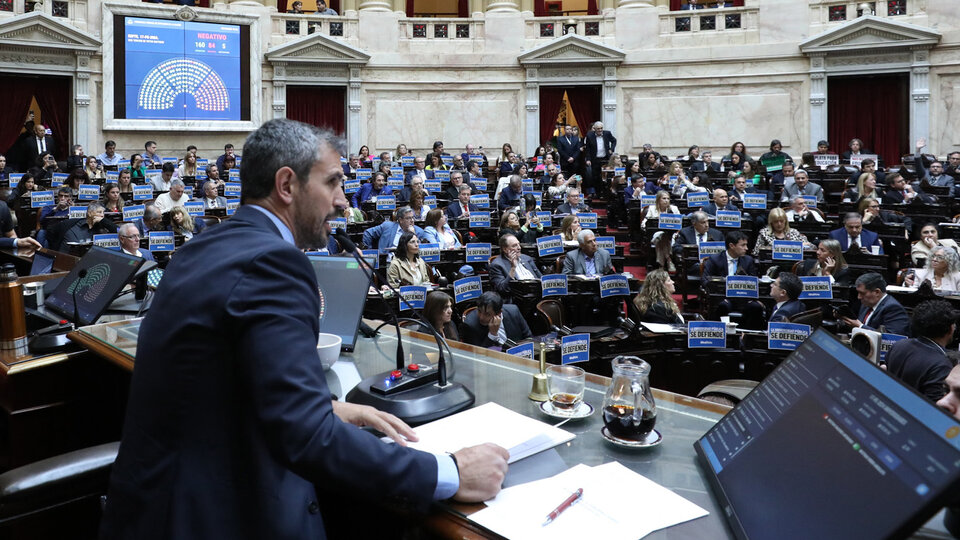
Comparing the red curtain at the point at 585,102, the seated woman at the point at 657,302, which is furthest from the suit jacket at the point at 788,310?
the red curtain at the point at 585,102

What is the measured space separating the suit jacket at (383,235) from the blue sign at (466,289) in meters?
2.22

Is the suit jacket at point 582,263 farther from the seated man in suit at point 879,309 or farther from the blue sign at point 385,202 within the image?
the blue sign at point 385,202

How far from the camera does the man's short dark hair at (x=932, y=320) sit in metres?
4.21

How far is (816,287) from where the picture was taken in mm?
6570

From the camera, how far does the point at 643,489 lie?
4.58ft

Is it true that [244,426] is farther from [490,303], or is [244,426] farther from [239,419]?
[490,303]

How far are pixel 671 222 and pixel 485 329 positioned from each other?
4.89 m

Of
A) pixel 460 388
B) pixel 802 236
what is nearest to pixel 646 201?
pixel 802 236

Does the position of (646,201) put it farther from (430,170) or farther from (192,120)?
(192,120)

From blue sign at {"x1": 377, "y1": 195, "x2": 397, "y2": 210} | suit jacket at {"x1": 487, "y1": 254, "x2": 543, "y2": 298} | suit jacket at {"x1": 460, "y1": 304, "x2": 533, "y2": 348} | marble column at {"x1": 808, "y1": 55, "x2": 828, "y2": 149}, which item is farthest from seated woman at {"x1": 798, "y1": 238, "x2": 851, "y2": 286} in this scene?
marble column at {"x1": 808, "y1": 55, "x2": 828, "y2": 149}

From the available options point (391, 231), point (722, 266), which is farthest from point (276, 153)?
point (391, 231)

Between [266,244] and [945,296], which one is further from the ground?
[266,244]

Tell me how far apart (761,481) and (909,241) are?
9.69 meters

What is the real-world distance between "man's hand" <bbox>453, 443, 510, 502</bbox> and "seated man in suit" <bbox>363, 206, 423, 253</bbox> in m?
7.17
